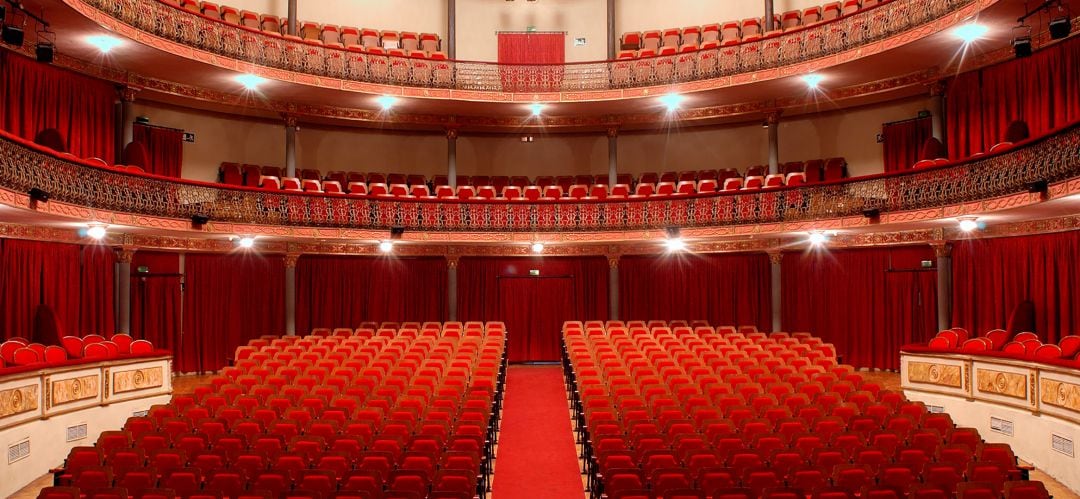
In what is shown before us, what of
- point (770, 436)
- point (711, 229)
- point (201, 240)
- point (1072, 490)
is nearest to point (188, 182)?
point (201, 240)

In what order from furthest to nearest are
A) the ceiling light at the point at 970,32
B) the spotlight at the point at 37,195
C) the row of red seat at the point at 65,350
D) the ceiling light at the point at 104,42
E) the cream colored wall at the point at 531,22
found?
the cream colored wall at the point at 531,22, the ceiling light at the point at 104,42, the ceiling light at the point at 970,32, the row of red seat at the point at 65,350, the spotlight at the point at 37,195

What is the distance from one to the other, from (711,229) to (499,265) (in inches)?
221

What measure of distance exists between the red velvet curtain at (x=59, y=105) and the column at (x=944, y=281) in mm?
15653

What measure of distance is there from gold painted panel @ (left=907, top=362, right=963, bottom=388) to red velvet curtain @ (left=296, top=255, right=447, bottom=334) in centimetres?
1074

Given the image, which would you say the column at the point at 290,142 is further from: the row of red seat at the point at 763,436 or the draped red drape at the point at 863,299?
the draped red drape at the point at 863,299

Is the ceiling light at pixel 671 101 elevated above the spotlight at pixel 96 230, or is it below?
above

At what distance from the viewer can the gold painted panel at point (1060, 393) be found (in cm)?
939

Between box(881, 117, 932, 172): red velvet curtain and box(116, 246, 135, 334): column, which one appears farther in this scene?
box(881, 117, 932, 172): red velvet curtain

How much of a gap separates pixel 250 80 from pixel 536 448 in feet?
33.8

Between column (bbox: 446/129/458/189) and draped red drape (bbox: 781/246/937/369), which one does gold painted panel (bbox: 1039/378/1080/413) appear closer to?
draped red drape (bbox: 781/246/937/369)

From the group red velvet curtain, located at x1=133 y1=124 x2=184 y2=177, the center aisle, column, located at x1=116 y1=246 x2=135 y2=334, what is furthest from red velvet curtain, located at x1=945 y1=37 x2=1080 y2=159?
red velvet curtain, located at x1=133 y1=124 x2=184 y2=177

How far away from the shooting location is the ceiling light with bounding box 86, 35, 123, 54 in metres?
14.1

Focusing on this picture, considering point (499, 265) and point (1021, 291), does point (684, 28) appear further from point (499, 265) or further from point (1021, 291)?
point (1021, 291)

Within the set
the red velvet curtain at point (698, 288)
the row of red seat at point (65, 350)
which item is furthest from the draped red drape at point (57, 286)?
the red velvet curtain at point (698, 288)
